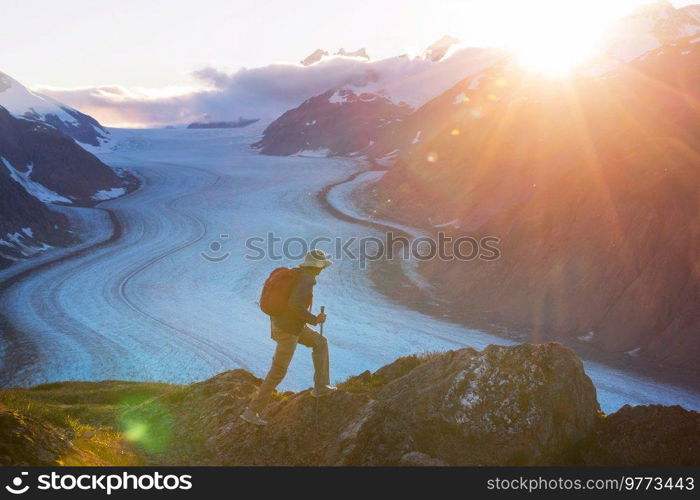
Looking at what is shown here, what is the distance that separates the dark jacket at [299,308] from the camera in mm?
7480

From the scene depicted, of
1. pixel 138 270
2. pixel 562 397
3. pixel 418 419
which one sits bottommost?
pixel 138 270

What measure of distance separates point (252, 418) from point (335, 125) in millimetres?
106199

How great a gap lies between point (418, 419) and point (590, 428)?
6.88 ft

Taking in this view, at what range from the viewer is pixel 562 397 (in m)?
7.02

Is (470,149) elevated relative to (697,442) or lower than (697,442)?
elevated

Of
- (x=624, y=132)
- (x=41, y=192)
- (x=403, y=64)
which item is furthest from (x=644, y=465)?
(x=403, y=64)

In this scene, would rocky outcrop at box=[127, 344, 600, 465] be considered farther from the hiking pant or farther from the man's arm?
the man's arm

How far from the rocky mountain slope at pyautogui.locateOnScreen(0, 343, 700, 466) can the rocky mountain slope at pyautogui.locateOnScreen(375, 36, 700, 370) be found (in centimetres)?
1610

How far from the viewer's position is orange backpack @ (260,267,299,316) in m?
7.52

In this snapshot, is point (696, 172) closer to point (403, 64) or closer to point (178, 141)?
point (178, 141)

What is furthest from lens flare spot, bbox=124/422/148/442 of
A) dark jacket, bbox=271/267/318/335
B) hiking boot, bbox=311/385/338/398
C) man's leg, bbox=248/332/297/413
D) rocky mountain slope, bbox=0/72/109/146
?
rocky mountain slope, bbox=0/72/109/146

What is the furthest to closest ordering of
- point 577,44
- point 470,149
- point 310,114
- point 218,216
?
point 310,114, point 577,44, point 470,149, point 218,216

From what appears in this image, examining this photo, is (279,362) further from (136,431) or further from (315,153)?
(315,153)

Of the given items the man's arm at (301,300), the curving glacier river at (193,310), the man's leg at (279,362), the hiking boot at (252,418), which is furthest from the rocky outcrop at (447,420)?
the curving glacier river at (193,310)
